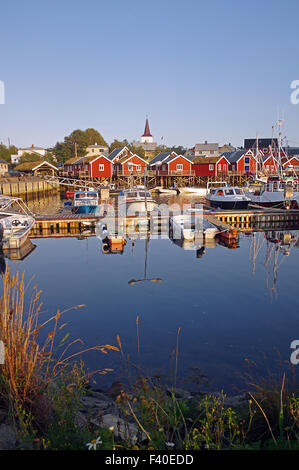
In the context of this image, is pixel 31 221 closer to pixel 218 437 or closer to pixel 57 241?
pixel 57 241

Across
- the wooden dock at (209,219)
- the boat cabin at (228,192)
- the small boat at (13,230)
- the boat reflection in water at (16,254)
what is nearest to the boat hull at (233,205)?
the boat cabin at (228,192)

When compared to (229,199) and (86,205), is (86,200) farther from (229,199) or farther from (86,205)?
(229,199)

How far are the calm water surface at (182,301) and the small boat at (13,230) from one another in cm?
124

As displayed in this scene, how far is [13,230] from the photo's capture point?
2123 centimetres

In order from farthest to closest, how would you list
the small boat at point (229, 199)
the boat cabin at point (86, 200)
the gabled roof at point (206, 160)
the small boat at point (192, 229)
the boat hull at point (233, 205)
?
the gabled roof at point (206, 160)
the boat hull at point (233, 205)
the small boat at point (229, 199)
the boat cabin at point (86, 200)
the small boat at point (192, 229)

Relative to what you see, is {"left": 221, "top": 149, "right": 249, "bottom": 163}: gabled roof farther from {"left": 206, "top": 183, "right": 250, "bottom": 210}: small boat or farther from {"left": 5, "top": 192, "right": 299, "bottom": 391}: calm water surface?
{"left": 5, "top": 192, "right": 299, "bottom": 391}: calm water surface

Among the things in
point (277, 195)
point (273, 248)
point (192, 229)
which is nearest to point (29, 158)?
point (277, 195)

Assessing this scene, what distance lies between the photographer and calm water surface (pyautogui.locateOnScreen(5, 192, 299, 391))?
9.25m

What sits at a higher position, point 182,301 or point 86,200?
point 86,200

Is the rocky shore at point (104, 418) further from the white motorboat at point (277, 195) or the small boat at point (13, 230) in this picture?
the white motorboat at point (277, 195)

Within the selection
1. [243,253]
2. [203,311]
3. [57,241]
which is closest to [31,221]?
[57,241]

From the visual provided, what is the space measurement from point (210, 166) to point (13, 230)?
49.3 m

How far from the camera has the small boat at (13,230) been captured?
20.0 metres
